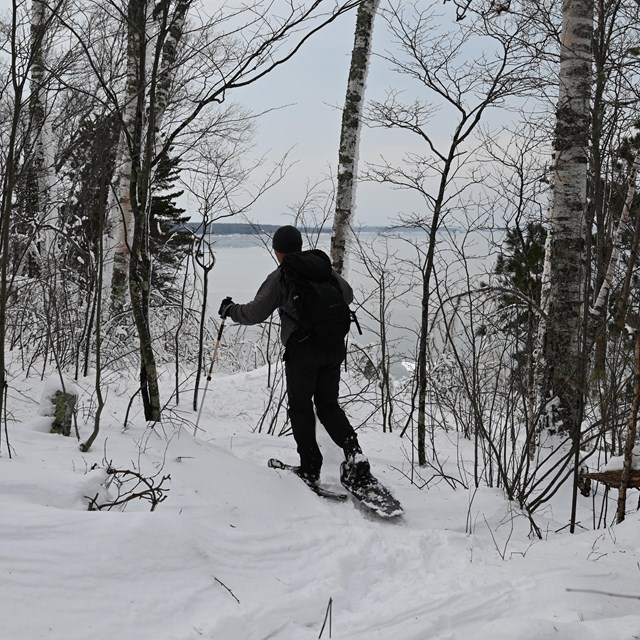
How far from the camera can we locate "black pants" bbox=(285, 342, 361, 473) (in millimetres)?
3658

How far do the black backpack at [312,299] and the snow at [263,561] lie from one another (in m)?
0.90

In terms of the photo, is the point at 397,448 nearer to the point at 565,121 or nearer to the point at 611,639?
the point at 565,121

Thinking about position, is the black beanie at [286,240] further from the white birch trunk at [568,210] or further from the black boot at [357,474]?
the white birch trunk at [568,210]

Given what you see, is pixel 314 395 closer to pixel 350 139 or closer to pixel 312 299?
pixel 312 299

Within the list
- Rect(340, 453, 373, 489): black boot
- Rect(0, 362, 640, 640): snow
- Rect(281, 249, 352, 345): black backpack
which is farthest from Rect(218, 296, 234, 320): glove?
Rect(340, 453, 373, 489): black boot

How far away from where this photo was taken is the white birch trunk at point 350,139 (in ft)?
25.4

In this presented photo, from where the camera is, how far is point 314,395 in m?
3.85

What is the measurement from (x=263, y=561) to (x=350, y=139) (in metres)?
6.30

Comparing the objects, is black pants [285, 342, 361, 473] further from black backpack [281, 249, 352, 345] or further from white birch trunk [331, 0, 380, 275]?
white birch trunk [331, 0, 380, 275]

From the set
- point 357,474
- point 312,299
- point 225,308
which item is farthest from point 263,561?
point 225,308

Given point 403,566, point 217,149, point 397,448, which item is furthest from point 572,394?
point 217,149

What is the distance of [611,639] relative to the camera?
1.89 m

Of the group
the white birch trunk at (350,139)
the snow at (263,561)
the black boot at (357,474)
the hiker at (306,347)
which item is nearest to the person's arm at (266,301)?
the hiker at (306,347)

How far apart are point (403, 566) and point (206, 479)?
1131 mm
